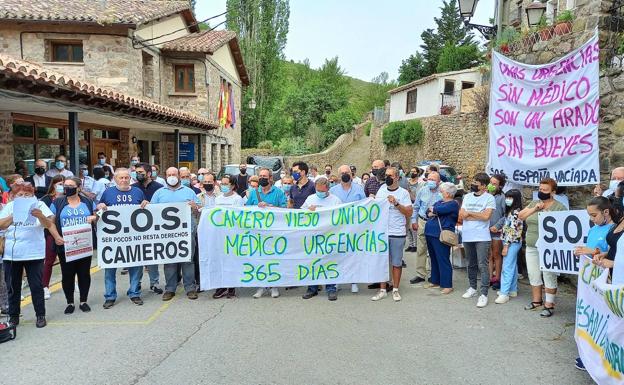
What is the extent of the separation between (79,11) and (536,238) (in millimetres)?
17343

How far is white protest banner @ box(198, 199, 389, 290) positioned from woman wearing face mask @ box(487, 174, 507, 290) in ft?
5.47

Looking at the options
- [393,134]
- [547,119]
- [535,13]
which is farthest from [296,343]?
[393,134]

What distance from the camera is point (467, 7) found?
9.67 m

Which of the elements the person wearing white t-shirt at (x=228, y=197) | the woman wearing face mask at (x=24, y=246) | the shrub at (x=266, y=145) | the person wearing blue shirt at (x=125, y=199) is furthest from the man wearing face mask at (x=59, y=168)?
the shrub at (x=266, y=145)

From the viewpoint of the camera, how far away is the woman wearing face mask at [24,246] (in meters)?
5.36

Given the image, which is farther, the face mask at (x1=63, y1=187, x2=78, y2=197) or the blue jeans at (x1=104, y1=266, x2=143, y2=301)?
the blue jeans at (x1=104, y1=266, x2=143, y2=301)

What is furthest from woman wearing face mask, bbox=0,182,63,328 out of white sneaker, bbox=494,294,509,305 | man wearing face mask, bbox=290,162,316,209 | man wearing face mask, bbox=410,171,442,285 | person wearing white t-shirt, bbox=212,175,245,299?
white sneaker, bbox=494,294,509,305

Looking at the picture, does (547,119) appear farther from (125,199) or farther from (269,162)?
(269,162)

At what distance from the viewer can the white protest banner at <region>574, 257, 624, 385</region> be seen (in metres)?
3.44

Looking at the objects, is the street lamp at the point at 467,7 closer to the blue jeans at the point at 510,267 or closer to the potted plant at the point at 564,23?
the potted plant at the point at 564,23

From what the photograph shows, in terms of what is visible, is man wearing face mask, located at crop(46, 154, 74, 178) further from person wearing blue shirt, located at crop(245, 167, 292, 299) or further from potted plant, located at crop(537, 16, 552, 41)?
potted plant, located at crop(537, 16, 552, 41)

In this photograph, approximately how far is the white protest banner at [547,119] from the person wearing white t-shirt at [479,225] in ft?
→ 4.39

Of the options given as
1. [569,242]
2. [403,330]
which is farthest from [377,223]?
Answer: [569,242]

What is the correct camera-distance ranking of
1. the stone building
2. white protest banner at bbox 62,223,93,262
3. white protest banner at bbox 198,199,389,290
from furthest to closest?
the stone building → white protest banner at bbox 198,199,389,290 → white protest banner at bbox 62,223,93,262
